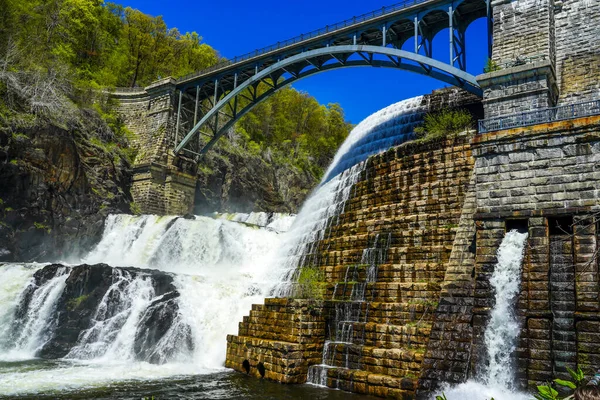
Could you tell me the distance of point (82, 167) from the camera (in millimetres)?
27719

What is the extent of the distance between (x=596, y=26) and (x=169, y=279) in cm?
1819

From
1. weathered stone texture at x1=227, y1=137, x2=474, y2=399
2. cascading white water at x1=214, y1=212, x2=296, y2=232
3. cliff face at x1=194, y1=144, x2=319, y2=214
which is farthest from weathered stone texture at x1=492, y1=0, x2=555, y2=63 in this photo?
cliff face at x1=194, y1=144, x2=319, y2=214

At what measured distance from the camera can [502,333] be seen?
30.1 ft

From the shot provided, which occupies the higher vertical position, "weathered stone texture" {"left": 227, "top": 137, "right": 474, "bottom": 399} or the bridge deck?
the bridge deck

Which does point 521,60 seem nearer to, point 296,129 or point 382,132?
point 382,132

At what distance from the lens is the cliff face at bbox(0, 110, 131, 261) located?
23469 millimetres

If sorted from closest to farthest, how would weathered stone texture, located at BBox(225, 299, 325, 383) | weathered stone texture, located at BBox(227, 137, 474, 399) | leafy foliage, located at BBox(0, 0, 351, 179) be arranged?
weathered stone texture, located at BBox(227, 137, 474, 399), weathered stone texture, located at BBox(225, 299, 325, 383), leafy foliage, located at BBox(0, 0, 351, 179)

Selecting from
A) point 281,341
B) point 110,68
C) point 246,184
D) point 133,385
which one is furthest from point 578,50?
point 110,68

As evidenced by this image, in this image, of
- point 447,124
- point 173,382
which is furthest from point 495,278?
point 447,124

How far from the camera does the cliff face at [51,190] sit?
77.0 ft

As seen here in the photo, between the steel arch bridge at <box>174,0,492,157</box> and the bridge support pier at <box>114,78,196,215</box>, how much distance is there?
0.81m

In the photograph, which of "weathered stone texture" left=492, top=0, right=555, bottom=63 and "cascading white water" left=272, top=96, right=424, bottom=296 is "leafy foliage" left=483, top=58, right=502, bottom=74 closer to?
"weathered stone texture" left=492, top=0, right=555, bottom=63

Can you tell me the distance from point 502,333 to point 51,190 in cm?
2360

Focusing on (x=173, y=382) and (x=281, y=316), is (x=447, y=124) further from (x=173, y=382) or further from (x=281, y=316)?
(x=173, y=382)
